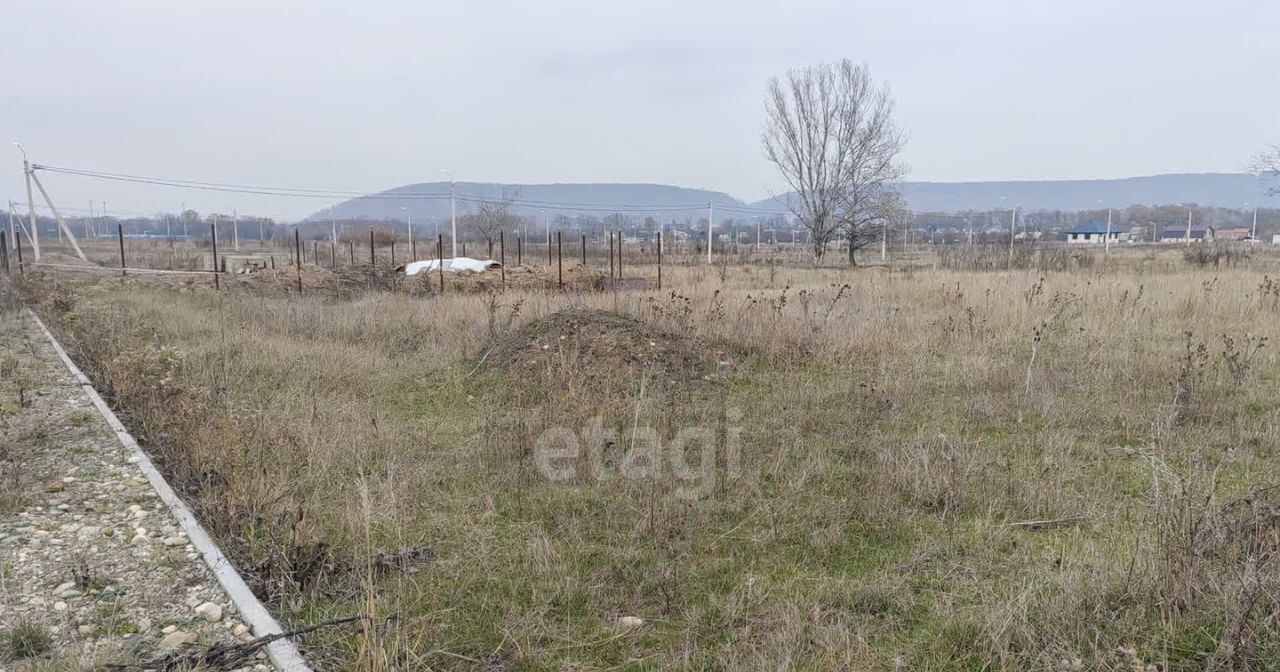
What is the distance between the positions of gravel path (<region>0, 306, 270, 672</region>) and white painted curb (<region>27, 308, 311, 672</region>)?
36 millimetres

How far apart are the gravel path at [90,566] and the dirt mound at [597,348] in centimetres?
350

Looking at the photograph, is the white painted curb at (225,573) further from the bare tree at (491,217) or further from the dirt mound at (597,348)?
the bare tree at (491,217)

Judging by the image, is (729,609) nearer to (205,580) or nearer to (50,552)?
(205,580)

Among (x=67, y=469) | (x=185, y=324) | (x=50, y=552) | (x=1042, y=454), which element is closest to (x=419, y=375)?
(x=67, y=469)

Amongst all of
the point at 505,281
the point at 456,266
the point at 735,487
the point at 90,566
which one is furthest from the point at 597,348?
the point at 456,266

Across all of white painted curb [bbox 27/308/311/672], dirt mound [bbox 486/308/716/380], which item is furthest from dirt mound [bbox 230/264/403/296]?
white painted curb [bbox 27/308/311/672]

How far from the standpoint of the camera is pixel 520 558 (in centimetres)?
340

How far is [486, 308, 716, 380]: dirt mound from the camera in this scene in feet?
23.4

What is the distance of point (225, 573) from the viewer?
3.04 meters

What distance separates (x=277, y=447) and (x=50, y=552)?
1.48 metres

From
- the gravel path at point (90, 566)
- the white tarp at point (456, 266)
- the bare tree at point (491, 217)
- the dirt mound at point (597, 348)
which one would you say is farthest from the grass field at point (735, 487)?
the bare tree at point (491, 217)

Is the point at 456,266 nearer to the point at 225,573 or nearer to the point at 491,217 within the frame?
the point at 225,573

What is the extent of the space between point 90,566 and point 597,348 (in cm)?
498

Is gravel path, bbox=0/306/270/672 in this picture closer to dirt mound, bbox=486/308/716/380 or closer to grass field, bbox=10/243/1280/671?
grass field, bbox=10/243/1280/671
